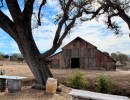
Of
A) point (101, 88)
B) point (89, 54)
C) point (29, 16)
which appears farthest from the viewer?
point (89, 54)

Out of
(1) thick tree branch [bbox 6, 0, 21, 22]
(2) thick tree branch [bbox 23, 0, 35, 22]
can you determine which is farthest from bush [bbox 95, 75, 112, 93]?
(1) thick tree branch [bbox 6, 0, 21, 22]

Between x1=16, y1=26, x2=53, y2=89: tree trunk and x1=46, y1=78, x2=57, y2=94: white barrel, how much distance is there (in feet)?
2.55

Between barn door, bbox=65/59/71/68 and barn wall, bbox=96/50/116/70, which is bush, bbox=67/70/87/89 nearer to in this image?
barn wall, bbox=96/50/116/70

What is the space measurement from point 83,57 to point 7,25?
33.6m

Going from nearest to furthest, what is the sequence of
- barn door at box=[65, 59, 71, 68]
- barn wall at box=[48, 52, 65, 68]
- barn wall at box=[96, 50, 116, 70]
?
barn wall at box=[96, 50, 116, 70], barn door at box=[65, 59, 71, 68], barn wall at box=[48, 52, 65, 68]

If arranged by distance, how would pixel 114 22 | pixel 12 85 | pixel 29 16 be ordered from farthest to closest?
pixel 114 22 → pixel 29 16 → pixel 12 85

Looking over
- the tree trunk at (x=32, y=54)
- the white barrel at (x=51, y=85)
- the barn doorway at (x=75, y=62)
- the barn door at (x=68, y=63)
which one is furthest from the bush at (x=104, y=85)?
the barn door at (x=68, y=63)

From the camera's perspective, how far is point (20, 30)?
45.4 ft

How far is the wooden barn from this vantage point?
45656 millimetres

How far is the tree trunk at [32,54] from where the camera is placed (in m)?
13.9

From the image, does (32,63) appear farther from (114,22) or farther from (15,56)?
(15,56)

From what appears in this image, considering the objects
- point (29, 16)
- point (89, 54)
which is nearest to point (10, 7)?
point (29, 16)

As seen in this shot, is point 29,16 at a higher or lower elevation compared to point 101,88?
higher

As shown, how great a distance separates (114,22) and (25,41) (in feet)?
22.3
